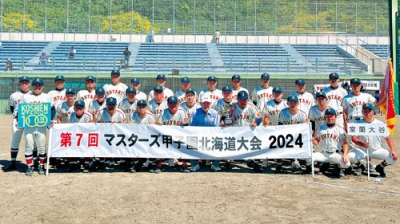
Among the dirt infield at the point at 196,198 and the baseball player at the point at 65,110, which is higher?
the baseball player at the point at 65,110

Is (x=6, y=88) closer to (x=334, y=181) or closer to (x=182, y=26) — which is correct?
(x=182, y=26)

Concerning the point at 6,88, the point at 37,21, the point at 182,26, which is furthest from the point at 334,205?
the point at 37,21

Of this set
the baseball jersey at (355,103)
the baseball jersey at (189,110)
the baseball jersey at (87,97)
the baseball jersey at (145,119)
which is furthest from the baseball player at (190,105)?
the baseball jersey at (355,103)

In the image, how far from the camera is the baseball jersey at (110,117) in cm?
855

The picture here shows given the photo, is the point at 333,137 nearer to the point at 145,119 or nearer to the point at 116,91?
the point at 145,119

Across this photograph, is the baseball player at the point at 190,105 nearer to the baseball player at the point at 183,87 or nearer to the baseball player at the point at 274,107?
the baseball player at the point at 183,87

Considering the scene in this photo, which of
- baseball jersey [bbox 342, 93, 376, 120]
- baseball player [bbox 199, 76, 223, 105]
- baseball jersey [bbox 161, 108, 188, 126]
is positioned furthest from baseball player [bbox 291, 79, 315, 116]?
baseball jersey [bbox 161, 108, 188, 126]

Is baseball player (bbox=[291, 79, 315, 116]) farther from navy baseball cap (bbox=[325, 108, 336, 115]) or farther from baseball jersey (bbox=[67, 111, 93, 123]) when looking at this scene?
baseball jersey (bbox=[67, 111, 93, 123])

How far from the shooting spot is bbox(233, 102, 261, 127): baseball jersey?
8562 mm

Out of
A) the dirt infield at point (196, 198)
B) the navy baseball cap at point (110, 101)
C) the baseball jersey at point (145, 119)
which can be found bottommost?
the dirt infield at point (196, 198)

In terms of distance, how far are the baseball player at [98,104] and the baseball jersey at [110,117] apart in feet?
0.91

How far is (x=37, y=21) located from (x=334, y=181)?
34779mm

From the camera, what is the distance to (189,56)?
3228 centimetres

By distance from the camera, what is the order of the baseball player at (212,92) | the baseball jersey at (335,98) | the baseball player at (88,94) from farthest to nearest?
the baseball player at (212,92) → the baseball player at (88,94) → the baseball jersey at (335,98)
